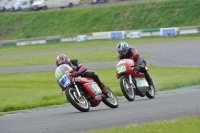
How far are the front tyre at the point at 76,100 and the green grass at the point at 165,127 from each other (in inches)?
115

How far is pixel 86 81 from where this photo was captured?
1287 cm

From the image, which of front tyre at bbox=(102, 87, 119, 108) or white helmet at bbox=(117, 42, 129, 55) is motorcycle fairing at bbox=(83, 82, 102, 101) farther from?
white helmet at bbox=(117, 42, 129, 55)

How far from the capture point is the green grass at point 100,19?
5375cm

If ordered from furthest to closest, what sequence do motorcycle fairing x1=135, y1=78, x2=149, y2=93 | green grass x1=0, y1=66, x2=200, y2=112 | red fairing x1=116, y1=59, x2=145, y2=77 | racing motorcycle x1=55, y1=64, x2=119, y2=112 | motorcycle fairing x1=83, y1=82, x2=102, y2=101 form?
Answer: 1. green grass x1=0, y1=66, x2=200, y2=112
2. motorcycle fairing x1=135, y1=78, x2=149, y2=93
3. red fairing x1=116, y1=59, x2=145, y2=77
4. motorcycle fairing x1=83, y1=82, x2=102, y2=101
5. racing motorcycle x1=55, y1=64, x2=119, y2=112

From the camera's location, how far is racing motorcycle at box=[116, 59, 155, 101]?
14851 mm

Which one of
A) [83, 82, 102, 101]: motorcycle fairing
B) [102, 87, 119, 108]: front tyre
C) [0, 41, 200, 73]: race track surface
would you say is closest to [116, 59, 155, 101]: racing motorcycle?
[102, 87, 119, 108]: front tyre

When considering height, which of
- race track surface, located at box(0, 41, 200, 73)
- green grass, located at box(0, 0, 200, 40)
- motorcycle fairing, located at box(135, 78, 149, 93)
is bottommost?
green grass, located at box(0, 0, 200, 40)

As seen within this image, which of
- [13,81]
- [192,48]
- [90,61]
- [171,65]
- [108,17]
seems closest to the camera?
[13,81]

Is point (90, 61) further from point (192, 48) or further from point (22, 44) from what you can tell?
point (22, 44)

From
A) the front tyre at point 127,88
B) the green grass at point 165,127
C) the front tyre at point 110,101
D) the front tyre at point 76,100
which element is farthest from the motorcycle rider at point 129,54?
the green grass at point 165,127

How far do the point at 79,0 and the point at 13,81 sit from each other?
1762 inches

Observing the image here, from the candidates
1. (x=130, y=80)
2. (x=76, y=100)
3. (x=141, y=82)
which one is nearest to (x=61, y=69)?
(x=76, y=100)

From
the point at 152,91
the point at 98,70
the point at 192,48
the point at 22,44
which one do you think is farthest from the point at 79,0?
the point at 152,91

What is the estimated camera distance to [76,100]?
12.3 metres
